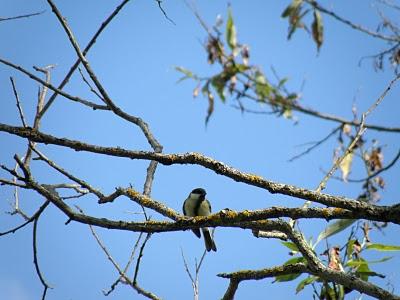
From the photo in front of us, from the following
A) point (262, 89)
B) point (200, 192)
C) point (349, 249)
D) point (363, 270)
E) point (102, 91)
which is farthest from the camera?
point (200, 192)

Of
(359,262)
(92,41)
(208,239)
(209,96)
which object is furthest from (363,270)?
(208,239)

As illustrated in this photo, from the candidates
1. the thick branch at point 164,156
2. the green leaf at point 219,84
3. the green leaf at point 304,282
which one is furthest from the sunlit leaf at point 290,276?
the green leaf at point 219,84

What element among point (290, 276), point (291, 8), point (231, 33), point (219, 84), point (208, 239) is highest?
point (208, 239)

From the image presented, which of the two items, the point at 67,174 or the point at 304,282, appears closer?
the point at 67,174

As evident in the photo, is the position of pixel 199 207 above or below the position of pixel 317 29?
above

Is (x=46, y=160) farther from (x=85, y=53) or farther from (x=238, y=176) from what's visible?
(x=238, y=176)

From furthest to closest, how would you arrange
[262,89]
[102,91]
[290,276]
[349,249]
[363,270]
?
[349,249]
[363,270]
[290,276]
[102,91]
[262,89]

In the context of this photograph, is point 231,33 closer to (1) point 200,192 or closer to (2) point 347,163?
(2) point 347,163

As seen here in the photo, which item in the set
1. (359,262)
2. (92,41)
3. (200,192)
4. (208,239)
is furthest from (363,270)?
(200,192)

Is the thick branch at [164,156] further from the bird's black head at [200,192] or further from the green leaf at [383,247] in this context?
the bird's black head at [200,192]

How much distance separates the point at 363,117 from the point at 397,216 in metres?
1.30

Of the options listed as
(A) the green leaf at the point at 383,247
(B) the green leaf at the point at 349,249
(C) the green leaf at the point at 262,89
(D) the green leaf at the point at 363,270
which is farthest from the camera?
(B) the green leaf at the point at 349,249

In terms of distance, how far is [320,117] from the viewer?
8.45ft

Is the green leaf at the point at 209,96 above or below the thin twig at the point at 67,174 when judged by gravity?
above
